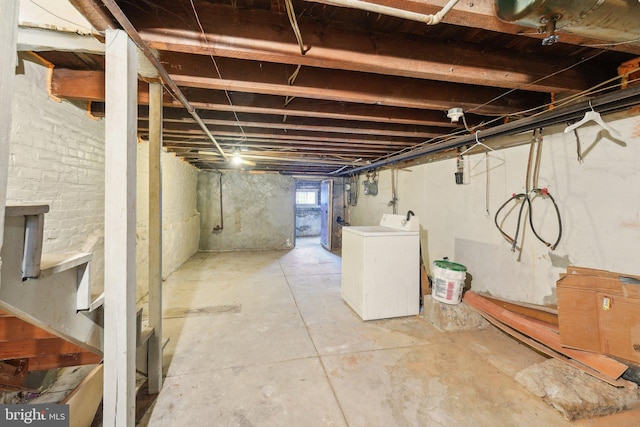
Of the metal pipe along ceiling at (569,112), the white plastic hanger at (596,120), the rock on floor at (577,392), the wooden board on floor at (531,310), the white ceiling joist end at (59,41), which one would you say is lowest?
the rock on floor at (577,392)

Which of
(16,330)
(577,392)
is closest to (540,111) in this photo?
(577,392)

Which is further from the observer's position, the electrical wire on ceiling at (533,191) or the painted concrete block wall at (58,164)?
the electrical wire on ceiling at (533,191)

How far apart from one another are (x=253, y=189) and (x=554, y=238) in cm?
573

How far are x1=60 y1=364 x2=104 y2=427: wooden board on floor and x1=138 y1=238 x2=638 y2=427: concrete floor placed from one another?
0.27 metres

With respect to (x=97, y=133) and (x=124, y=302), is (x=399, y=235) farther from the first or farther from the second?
(x=97, y=133)

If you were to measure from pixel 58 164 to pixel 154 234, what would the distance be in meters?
0.93

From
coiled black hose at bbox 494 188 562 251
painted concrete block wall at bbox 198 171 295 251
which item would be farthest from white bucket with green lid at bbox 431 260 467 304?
painted concrete block wall at bbox 198 171 295 251

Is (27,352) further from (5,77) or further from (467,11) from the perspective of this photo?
(467,11)

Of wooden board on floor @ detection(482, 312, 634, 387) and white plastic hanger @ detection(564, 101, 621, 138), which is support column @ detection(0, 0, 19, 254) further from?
wooden board on floor @ detection(482, 312, 634, 387)

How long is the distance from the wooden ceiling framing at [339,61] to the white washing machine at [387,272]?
1216mm

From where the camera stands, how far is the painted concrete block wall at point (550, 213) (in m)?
1.64

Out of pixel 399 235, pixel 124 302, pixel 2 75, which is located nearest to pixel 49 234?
pixel 124 302
